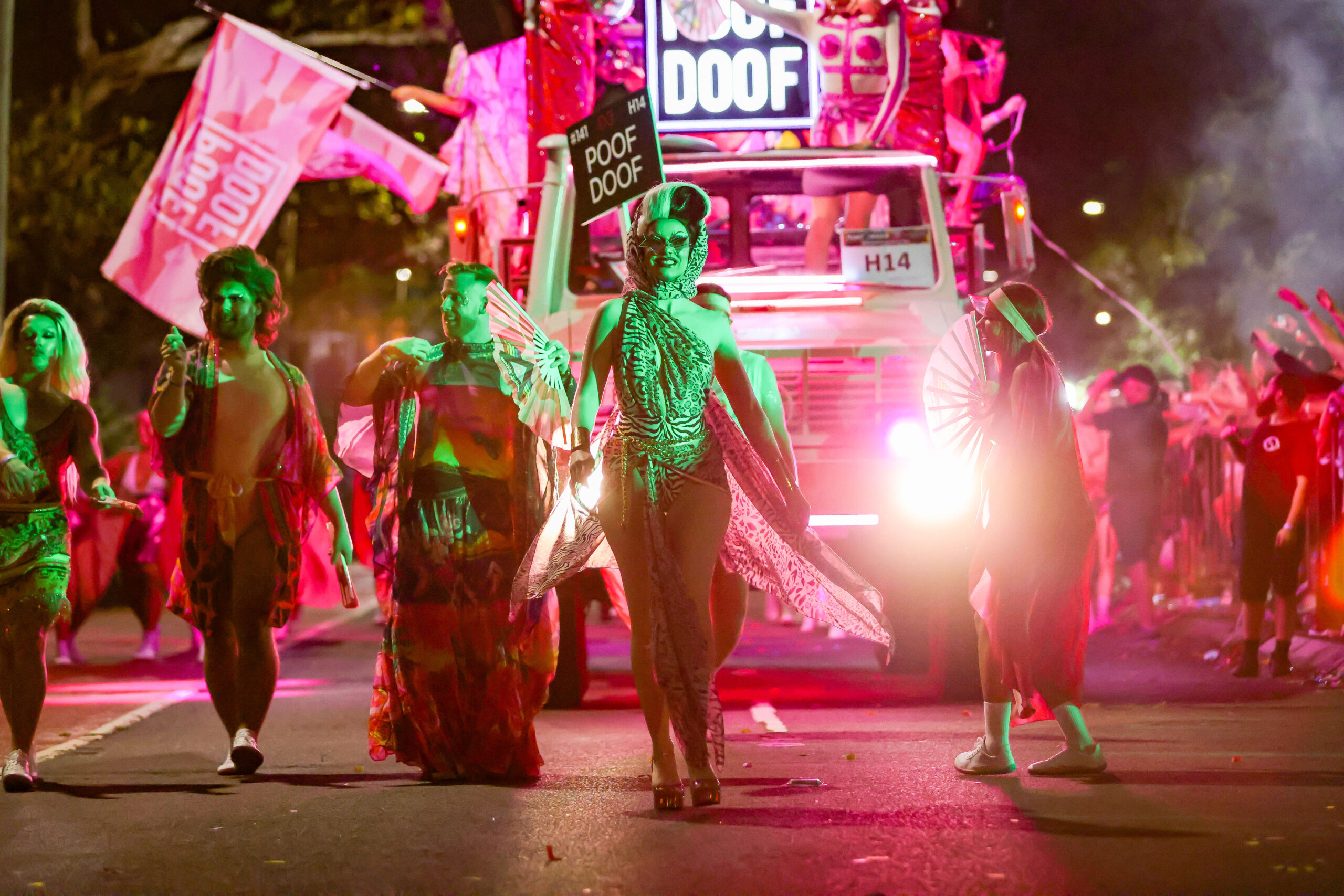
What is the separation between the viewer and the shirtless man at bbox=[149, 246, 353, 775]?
7.20 meters

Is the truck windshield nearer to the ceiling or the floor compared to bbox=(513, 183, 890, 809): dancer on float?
nearer to the ceiling

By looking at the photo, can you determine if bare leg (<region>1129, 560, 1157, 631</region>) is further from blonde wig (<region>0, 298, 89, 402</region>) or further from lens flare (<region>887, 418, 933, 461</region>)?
blonde wig (<region>0, 298, 89, 402</region>)

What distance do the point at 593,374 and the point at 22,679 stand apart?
2647mm

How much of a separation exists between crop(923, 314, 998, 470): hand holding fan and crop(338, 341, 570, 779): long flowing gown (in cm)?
157

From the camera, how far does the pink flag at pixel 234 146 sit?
1595cm

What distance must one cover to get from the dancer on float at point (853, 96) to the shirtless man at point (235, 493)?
4515 mm

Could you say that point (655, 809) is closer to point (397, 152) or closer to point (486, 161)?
point (486, 161)

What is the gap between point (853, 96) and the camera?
1124cm

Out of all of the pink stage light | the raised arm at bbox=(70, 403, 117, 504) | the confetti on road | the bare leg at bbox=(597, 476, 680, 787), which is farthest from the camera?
the pink stage light

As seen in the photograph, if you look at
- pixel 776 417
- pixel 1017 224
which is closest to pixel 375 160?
pixel 1017 224

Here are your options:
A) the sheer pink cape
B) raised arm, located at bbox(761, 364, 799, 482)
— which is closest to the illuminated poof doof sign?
raised arm, located at bbox(761, 364, 799, 482)

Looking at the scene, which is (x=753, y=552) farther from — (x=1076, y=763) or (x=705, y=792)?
(x=1076, y=763)

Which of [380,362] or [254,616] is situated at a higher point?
[380,362]

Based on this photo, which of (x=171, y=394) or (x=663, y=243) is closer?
(x=663, y=243)
